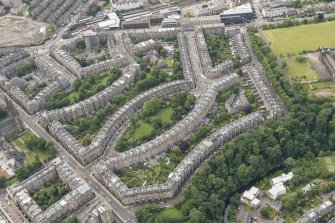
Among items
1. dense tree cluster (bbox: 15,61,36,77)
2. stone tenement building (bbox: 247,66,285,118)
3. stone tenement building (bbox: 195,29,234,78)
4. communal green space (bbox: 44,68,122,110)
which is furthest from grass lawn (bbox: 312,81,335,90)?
dense tree cluster (bbox: 15,61,36,77)

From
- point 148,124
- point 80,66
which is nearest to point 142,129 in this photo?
point 148,124

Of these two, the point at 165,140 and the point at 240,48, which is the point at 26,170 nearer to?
the point at 165,140

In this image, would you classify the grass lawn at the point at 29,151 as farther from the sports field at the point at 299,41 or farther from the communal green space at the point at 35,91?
the sports field at the point at 299,41

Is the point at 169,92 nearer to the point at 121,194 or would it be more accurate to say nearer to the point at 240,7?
the point at 121,194

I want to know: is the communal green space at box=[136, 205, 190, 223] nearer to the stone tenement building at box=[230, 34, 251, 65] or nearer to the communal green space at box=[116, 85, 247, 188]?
the communal green space at box=[116, 85, 247, 188]

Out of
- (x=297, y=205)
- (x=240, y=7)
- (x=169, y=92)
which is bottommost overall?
→ (x=297, y=205)

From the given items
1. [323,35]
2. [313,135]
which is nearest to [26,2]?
[323,35]
